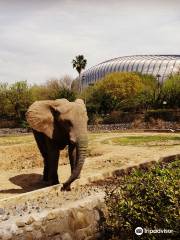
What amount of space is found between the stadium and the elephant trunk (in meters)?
121

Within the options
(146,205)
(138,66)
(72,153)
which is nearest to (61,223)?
(146,205)

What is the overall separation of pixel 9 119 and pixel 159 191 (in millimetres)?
58601

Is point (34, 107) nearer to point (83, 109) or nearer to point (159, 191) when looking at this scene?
point (83, 109)

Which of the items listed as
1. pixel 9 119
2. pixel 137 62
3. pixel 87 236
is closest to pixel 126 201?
pixel 87 236

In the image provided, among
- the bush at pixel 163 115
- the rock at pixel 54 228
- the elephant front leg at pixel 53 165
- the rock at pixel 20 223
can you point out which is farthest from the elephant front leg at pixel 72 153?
the bush at pixel 163 115

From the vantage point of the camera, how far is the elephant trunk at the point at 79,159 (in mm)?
12852

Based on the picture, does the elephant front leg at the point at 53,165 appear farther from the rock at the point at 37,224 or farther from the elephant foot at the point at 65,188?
the rock at the point at 37,224

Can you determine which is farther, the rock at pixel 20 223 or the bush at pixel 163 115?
the bush at pixel 163 115

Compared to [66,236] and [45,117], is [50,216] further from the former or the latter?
[45,117]

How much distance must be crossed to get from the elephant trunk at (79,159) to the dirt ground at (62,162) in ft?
5.19

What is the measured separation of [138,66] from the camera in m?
151

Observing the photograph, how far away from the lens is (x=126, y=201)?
28.7 ft

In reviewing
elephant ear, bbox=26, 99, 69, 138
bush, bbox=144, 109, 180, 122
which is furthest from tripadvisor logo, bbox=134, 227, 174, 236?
bush, bbox=144, 109, 180, 122

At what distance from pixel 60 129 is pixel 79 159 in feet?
5.56
